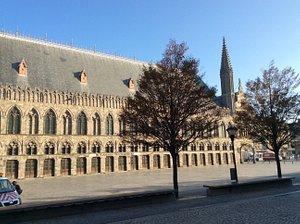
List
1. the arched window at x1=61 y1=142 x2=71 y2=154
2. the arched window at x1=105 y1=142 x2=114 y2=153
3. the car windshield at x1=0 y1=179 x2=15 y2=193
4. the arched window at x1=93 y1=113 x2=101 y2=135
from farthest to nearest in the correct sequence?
the arched window at x1=105 y1=142 x2=114 y2=153 < the arched window at x1=93 y1=113 x2=101 y2=135 < the arched window at x1=61 y1=142 x2=71 y2=154 < the car windshield at x1=0 y1=179 x2=15 y2=193

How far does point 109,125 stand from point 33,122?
38.5 ft

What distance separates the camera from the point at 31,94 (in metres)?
35.9

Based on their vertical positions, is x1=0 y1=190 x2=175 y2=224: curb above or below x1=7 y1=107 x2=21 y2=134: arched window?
below

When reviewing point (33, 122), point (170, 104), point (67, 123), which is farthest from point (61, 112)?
point (170, 104)

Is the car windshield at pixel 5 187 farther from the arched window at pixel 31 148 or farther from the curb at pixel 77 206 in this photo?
the arched window at pixel 31 148

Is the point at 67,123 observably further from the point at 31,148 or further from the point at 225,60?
the point at 225,60

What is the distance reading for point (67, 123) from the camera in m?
38.8

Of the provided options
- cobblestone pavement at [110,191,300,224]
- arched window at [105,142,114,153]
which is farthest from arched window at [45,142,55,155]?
cobblestone pavement at [110,191,300,224]

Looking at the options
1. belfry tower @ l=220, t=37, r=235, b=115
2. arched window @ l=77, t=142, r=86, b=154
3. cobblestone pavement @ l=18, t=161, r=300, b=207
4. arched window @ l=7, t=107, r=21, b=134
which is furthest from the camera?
belfry tower @ l=220, t=37, r=235, b=115

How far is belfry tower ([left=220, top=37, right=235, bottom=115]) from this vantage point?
6100 cm

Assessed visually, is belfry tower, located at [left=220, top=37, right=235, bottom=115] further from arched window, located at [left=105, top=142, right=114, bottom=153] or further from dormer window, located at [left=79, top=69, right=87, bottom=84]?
dormer window, located at [left=79, top=69, right=87, bottom=84]

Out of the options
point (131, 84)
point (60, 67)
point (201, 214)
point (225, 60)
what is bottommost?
point (201, 214)

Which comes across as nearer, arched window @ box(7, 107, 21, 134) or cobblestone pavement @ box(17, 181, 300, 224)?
cobblestone pavement @ box(17, 181, 300, 224)

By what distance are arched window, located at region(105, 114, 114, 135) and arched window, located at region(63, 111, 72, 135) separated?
6.06 m
